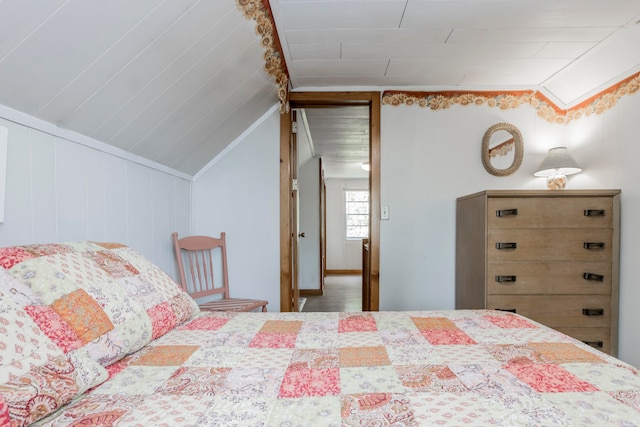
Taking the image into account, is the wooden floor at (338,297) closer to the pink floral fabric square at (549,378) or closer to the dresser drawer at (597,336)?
the dresser drawer at (597,336)

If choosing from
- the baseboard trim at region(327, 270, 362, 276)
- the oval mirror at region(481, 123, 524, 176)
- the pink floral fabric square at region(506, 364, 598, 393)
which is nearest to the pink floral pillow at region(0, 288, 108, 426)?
the pink floral fabric square at region(506, 364, 598, 393)

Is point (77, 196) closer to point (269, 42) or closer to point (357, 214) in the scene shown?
point (269, 42)

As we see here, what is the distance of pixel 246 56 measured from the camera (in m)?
1.76

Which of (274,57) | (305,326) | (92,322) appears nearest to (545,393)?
(305,326)

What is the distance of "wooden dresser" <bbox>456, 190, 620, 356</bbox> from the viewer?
77.2 inches

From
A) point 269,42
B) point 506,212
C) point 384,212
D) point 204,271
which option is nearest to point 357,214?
point 384,212

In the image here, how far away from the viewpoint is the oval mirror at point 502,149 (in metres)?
2.48

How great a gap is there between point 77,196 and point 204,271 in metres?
1.17

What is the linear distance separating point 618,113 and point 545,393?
7.13ft

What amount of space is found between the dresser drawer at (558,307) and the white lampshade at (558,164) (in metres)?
0.89

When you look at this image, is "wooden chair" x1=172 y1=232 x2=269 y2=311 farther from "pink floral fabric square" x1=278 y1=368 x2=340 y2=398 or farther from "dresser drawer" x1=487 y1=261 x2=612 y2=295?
"dresser drawer" x1=487 y1=261 x2=612 y2=295

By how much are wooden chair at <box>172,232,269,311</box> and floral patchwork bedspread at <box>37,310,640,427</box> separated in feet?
3.78

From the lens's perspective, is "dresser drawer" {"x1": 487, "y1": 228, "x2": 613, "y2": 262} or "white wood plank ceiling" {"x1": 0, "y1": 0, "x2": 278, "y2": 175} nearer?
"white wood plank ceiling" {"x1": 0, "y1": 0, "x2": 278, "y2": 175}

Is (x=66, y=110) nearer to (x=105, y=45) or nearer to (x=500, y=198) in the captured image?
(x=105, y=45)
